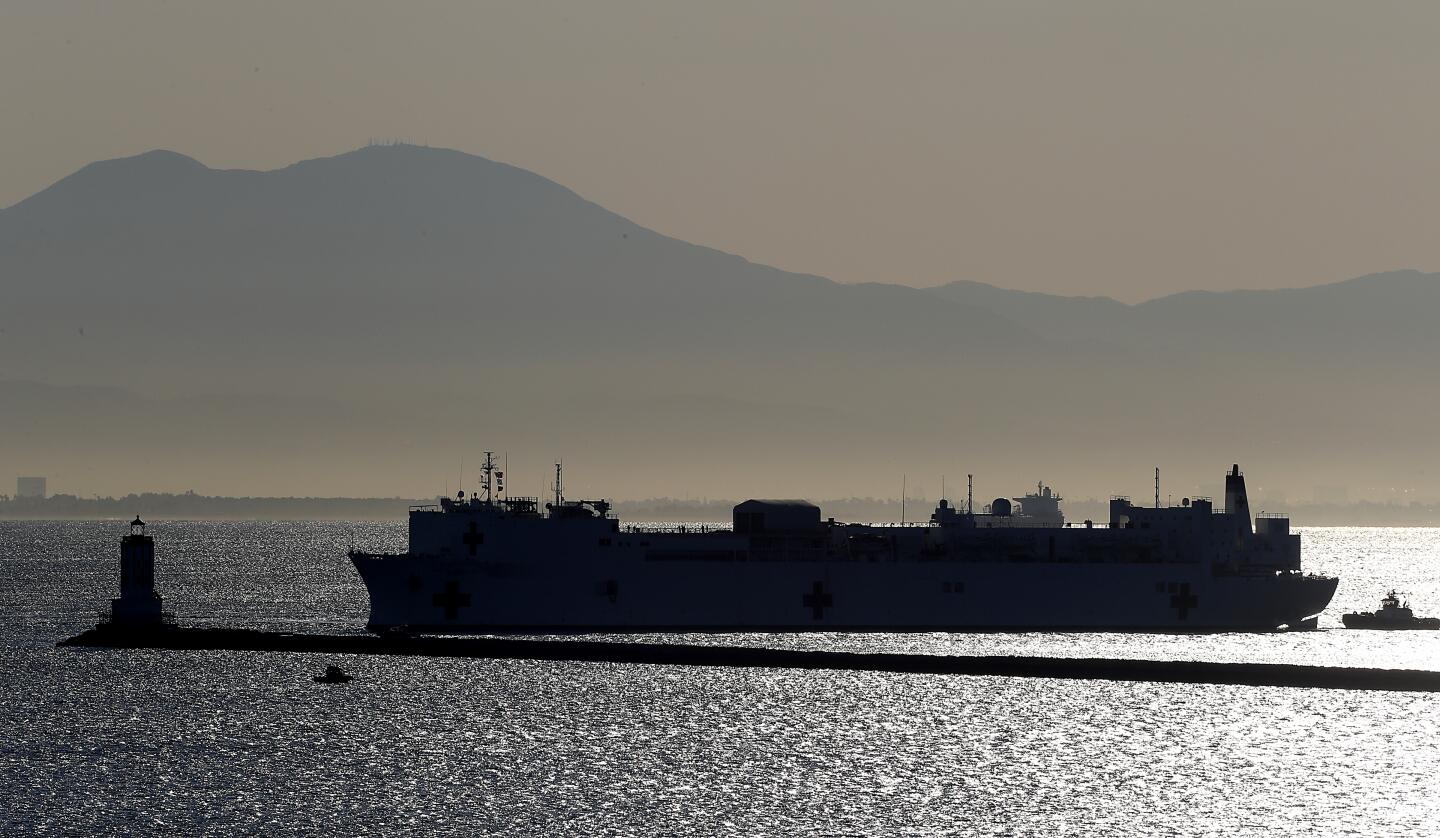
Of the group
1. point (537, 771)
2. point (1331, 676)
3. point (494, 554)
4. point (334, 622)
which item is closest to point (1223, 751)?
point (1331, 676)

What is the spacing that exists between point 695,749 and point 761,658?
1143cm

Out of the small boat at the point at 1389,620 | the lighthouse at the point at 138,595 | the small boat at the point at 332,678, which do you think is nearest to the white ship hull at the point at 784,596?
the lighthouse at the point at 138,595

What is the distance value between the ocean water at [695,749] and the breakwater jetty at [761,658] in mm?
725

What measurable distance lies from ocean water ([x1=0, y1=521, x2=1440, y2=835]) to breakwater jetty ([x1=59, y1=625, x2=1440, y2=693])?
725 millimetres

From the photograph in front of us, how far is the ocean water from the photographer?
146ft

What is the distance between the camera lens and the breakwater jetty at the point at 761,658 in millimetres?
60250

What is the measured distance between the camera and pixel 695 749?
175 ft

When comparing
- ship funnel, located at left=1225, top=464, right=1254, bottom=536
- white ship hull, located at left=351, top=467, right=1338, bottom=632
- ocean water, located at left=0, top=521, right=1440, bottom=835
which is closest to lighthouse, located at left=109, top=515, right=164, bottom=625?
ocean water, located at left=0, top=521, right=1440, bottom=835

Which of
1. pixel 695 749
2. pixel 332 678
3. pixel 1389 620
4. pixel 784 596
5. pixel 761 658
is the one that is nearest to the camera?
pixel 695 749

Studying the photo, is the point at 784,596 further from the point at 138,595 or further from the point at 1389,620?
the point at 1389,620

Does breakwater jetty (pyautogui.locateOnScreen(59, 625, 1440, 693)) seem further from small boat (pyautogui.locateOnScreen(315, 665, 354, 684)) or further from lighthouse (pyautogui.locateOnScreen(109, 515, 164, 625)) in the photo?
small boat (pyautogui.locateOnScreen(315, 665, 354, 684))

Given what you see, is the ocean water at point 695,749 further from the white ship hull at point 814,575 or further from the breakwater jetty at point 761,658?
the white ship hull at point 814,575

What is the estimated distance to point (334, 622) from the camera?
89375mm

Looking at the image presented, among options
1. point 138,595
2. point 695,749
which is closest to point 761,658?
point 695,749
